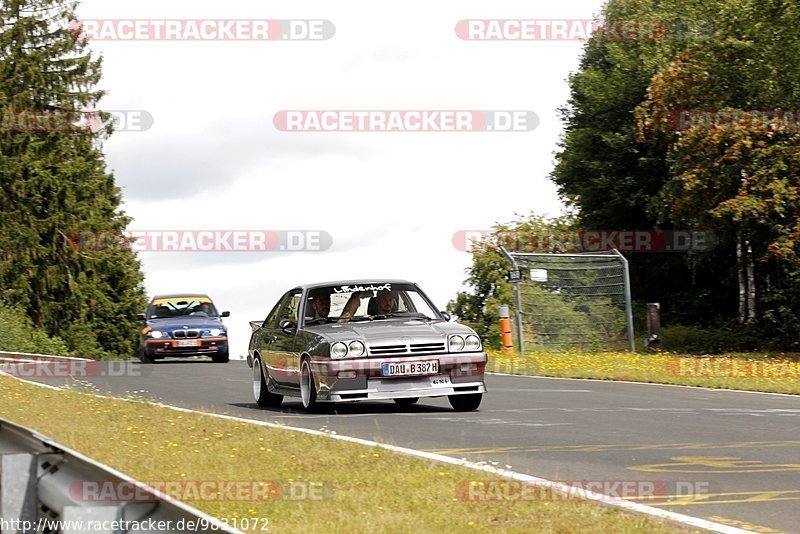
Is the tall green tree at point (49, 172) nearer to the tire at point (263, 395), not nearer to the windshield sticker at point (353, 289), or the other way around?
the tire at point (263, 395)

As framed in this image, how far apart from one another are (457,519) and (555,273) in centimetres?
2656

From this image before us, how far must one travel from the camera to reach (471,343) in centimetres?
1526

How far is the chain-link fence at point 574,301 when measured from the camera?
3269 centimetres

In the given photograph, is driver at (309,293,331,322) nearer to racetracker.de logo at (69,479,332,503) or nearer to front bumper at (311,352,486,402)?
front bumper at (311,352,486,402)

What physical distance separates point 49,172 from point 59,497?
158ft

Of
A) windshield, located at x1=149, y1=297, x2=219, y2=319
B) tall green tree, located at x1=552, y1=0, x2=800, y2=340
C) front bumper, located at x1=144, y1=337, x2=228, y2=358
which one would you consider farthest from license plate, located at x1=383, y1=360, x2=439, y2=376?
tall green tree, located at x1=552, y1=0, x2=800, y2=340

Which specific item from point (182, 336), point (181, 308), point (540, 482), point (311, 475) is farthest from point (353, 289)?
point (181, 308)

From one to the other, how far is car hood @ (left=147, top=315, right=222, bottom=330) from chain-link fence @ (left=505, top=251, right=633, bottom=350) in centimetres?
789

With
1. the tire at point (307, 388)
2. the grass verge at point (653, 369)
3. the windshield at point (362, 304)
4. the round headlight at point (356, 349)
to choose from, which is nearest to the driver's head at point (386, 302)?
the windshield at point (362, 304)

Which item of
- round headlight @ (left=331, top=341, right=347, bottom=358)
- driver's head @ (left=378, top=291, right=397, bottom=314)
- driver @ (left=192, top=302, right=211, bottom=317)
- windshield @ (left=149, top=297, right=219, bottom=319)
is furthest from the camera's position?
driver @ (left=192, top=302, right=211, bottom=317)

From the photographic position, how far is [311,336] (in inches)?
610

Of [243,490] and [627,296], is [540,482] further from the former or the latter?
[627,296]

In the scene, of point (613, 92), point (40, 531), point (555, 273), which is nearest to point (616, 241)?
point (613, 92)

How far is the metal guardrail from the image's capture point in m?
4.49
